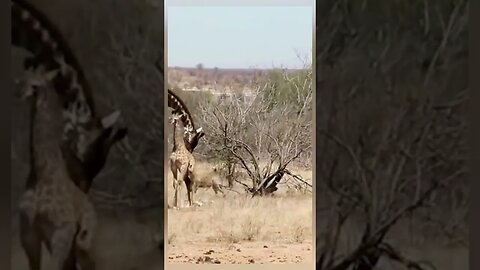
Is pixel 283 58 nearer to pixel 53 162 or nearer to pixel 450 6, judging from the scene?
pixel 450 6

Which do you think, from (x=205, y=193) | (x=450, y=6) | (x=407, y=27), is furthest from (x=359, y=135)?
(x=205, y=193)

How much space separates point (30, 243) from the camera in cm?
254

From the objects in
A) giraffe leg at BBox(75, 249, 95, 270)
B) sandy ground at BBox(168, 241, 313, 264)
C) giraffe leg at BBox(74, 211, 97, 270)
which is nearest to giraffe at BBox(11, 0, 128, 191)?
giraffe leg at BBox(74, 211, 97, 270)

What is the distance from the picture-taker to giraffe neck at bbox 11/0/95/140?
2539mm

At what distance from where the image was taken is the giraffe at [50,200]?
2.54 m

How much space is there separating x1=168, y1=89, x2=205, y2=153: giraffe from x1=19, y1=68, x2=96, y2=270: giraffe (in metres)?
0.56

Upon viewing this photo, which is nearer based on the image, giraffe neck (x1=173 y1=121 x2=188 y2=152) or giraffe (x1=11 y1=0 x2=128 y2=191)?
giraffe (x1=11 y1=0 x2=128 y2=191)

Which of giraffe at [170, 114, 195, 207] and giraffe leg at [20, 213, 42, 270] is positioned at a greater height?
giraffe at [170, 114, 195, 207]

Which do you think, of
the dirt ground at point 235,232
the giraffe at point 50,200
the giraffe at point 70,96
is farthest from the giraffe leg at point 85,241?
the dirt ground at point 235,232

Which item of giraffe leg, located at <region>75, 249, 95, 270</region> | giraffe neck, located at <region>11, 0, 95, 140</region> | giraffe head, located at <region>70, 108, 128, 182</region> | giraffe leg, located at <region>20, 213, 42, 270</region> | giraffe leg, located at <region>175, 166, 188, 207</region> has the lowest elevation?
giraffe leg, located at <region>75, 249, 95, 270</region>

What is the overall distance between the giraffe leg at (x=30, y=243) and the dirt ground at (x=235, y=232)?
62 centimetres

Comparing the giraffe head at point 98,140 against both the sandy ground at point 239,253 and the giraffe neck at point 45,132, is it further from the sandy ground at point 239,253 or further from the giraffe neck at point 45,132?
the sandy ground at point 239,253

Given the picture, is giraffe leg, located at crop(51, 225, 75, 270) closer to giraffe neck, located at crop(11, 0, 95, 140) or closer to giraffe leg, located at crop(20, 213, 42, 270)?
giraffe leg, located at crop(20, 213, 42, 270)

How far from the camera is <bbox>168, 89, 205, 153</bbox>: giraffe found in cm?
290
